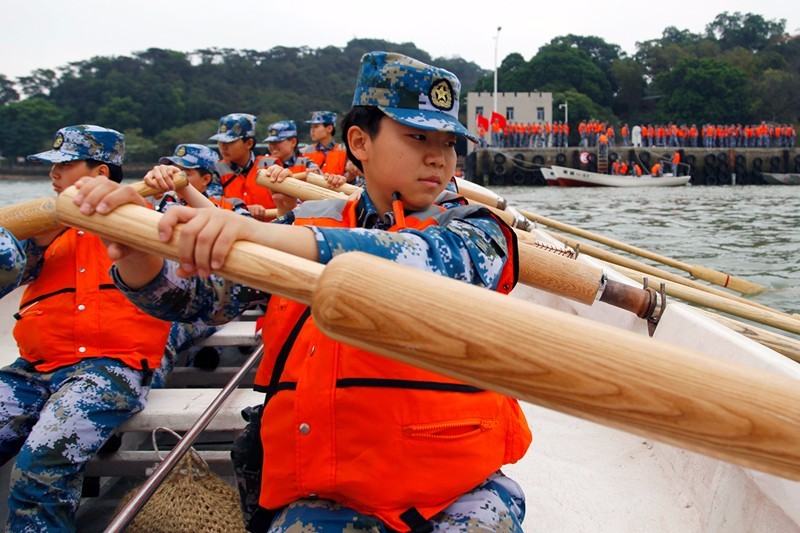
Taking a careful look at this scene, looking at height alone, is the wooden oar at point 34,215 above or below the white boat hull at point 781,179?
above

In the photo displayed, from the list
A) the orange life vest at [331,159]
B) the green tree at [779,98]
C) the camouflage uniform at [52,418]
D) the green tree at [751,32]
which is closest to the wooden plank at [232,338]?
the camouflage uniform at [52,418]

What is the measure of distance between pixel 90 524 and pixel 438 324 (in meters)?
2.20

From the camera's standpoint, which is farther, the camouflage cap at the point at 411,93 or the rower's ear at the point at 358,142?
the rower's ear at the point at 358,142

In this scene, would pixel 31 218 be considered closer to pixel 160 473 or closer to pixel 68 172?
pixel 68 172

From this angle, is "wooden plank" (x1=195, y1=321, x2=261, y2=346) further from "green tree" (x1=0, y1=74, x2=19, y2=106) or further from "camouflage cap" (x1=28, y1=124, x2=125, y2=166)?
"green tree" (x1=0, y1=74, x2=19, y2=106)

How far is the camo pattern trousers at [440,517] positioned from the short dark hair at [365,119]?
84 centimetres

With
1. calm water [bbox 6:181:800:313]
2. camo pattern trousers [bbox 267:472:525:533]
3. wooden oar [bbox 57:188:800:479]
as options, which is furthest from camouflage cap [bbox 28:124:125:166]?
calm water [bbox 6:181:800:313]

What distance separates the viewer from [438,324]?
2.85ft

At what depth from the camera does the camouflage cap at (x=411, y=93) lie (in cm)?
153

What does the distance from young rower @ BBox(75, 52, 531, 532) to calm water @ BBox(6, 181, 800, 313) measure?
5.69 meters

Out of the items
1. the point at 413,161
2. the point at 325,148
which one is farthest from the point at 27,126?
the point at 413,161

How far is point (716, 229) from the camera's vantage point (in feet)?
42.6

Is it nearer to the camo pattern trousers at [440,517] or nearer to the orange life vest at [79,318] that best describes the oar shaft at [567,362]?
the camo pattern trousers at [440,517]

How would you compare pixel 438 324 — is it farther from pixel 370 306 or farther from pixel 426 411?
pixel 426 411
